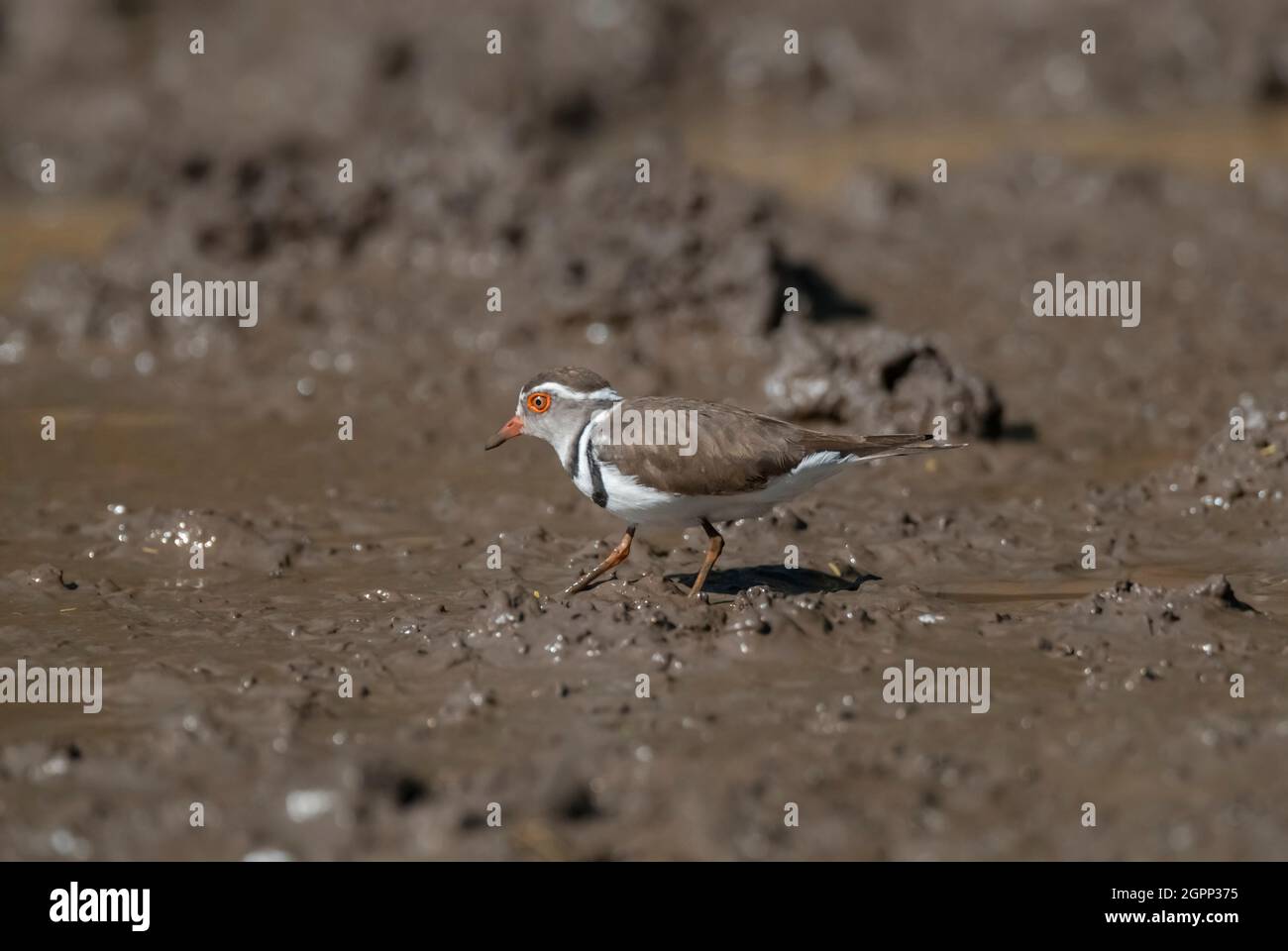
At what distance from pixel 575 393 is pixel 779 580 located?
140 cm

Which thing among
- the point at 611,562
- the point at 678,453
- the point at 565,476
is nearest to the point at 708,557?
the point at 611,562

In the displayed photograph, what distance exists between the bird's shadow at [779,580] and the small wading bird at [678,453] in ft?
1.18

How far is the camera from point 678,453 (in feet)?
23.2

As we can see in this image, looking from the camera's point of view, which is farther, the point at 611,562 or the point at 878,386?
the point at 878,386

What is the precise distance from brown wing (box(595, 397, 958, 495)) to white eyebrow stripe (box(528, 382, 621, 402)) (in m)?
0.11

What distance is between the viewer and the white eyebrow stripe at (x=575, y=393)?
7441mm

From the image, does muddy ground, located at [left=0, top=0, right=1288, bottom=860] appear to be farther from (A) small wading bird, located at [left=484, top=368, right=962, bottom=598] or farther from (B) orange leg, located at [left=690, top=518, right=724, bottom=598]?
(A) small wading bird, located at [left=484, top=368, right=962, bottom=598]

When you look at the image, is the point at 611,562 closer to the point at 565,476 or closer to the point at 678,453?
the point at 678,453

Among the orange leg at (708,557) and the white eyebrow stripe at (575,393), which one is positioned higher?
the white eyebrow stripe at (575,393)

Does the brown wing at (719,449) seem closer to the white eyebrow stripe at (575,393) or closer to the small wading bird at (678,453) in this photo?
the small wading bird at (678,453)

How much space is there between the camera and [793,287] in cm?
1249

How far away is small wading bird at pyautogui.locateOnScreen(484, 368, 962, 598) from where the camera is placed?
708 centimetres

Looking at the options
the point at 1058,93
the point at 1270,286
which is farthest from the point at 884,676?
the point at 1058,93

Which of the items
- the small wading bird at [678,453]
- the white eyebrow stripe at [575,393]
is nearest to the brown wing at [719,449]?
the small wading bird at [678,453]
